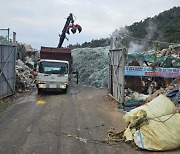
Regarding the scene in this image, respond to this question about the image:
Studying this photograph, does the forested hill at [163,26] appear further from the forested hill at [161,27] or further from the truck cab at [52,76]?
the truck cab at [52,76]

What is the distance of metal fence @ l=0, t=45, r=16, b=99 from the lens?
16.2 meters

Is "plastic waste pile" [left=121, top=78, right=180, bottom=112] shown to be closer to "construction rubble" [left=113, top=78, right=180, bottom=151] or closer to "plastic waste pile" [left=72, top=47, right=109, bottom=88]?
"construction rubble" [left=113, top=78, right=180, bottom=151]

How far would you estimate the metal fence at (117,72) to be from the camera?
46.5 ft

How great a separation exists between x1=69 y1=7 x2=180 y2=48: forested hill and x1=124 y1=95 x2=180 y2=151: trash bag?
865 inches

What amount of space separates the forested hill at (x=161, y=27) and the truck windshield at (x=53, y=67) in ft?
47.4

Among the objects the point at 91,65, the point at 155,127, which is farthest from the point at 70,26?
the point at 155,127

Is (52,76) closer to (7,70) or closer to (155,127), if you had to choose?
(7,70)

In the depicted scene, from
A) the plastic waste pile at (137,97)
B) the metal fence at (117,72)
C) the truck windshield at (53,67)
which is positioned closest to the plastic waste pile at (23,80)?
the truck windshield at (53,67)

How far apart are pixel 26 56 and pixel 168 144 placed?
27.8 metres

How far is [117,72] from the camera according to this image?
15547 millimetres

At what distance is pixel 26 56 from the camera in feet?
110

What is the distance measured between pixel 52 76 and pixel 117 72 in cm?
495

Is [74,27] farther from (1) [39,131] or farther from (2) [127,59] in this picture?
(1) [39,131]

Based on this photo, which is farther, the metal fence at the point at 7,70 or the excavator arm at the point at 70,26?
the excavator arm at the point at 70,26
